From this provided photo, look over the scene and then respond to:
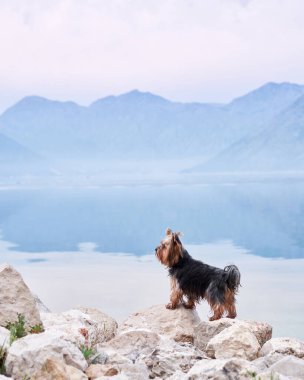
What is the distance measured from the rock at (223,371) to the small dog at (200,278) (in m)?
4.46

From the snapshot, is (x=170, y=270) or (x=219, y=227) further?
(x=219, y=227)

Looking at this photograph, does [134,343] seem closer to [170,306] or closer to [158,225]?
[170,306]

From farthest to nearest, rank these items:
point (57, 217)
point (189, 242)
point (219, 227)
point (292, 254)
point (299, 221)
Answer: point (57, 217) < point (299, 221) < point (219, 227) < point (189, 242) < point (292, 254)

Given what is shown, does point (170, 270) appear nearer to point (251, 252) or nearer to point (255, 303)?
point (255, 303)

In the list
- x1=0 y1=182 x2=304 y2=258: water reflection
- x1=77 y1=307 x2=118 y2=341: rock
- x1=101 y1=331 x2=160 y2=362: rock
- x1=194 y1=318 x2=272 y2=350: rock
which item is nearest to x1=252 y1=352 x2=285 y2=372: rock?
x1=101 y1=331 x2=160 y2=362: rock

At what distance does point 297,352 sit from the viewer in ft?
30.2

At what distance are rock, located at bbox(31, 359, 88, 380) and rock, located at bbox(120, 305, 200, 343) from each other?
15.6 feet

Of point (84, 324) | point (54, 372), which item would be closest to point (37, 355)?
point (54, 372)

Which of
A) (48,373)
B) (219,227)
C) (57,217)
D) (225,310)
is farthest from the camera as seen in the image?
(57,217)

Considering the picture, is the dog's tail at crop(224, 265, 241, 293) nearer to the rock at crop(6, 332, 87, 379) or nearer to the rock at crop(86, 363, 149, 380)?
the rock at crop(86, 363, 149, 380)

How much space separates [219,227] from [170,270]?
76.8 m

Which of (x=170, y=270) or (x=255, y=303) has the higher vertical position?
(x=170, y=270)

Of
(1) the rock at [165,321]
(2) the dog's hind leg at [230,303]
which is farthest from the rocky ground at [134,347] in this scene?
(2) the dog's hind leg at [230,303]

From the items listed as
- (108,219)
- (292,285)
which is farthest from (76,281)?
(108,219)
